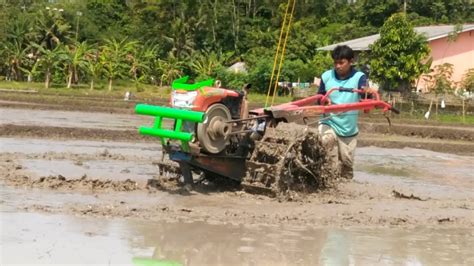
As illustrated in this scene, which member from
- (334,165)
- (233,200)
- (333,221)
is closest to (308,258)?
(333,221)

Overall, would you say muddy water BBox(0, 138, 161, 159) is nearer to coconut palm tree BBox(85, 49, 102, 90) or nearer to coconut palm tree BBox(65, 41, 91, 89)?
coconut palm tree BBox(65, 41, 91, 89)

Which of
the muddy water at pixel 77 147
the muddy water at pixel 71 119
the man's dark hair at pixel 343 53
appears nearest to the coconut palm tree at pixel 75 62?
the muddy water at pixel 71 119

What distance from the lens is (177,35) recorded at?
48094 mm

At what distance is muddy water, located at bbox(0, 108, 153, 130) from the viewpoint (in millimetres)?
18622

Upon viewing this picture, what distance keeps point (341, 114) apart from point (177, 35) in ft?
130

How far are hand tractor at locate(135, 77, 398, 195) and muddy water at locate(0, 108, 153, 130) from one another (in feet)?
32.0

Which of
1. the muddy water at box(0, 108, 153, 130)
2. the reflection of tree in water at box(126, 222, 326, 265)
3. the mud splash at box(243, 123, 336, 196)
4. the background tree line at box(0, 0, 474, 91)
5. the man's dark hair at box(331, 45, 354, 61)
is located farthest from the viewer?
the background tree line at box(0, 0, 474, 91)

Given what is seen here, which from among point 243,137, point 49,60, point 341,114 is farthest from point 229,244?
point 49,60

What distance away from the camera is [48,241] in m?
5.79

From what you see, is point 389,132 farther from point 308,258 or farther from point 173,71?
A: point 173,71

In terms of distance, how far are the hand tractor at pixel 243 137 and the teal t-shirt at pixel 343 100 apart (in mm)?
90

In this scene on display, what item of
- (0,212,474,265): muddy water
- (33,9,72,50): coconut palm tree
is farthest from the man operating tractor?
(33,9,72,50): coconut palm tree

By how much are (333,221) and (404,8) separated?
45.8 m

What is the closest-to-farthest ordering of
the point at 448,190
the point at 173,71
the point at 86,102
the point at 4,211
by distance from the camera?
1. the point at 4,211
2. the point at 448,190
3. the point at 86,102
4. the point at 173,71
